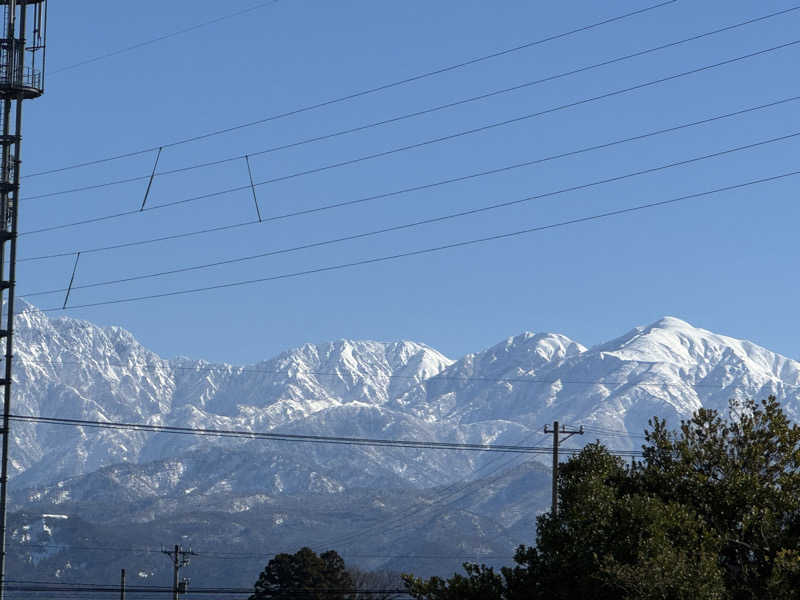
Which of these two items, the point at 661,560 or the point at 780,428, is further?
the point at 780,428

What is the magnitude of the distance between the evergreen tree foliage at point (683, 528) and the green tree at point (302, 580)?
388 ft

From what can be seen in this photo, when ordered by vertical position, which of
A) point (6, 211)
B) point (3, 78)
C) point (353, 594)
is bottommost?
point (353, 594)

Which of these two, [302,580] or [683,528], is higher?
[683,528]

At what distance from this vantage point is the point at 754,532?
139 ft

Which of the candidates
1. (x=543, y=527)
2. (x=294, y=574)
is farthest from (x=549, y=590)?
(x=294, y=574)

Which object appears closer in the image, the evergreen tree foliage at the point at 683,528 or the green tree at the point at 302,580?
the evergreen tree foliage at the point at 683,528

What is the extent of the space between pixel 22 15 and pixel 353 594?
116 m

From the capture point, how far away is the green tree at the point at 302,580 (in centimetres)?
16375

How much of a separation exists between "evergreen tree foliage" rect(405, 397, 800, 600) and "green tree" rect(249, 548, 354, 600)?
11841cm

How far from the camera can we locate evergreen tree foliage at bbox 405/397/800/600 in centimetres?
3978

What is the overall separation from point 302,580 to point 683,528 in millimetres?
128389

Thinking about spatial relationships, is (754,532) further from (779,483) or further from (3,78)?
(3,78)

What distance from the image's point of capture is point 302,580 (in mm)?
165375

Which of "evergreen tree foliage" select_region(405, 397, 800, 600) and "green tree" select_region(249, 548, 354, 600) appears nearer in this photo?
"evergreen tree foliage" select_region(405, 397, 800, 600)
